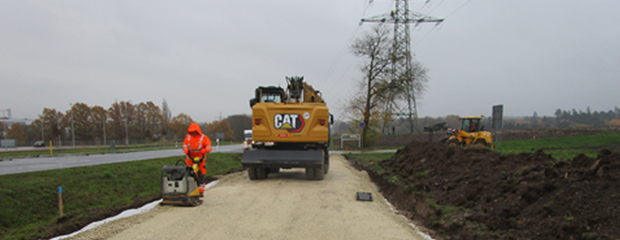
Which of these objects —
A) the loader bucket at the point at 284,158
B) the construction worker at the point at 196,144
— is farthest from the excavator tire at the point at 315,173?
the construction worker at the point at 196,144

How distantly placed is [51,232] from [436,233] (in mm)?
6235

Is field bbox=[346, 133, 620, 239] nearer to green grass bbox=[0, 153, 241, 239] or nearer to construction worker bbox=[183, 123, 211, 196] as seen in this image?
construction worker bbox=[183, 123, 211, 196]

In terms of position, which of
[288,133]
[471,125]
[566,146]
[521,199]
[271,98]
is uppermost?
[271,98]

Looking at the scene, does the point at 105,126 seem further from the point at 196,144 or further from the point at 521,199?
the point at 521,199

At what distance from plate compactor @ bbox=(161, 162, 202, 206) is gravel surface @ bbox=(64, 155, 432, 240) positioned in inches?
6.6

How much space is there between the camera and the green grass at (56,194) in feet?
22.7

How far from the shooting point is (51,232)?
537cm

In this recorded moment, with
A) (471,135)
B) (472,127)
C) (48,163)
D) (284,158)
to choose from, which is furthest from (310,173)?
(48,163)

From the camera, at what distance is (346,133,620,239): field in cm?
429

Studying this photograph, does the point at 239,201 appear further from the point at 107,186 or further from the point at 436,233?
the point at 107,186

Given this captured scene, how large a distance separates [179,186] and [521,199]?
6.32 meters

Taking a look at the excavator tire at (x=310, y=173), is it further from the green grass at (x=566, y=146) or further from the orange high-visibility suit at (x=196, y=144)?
the green grass at (x=566, y=146)

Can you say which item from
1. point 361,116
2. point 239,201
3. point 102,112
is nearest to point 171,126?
point 102,112

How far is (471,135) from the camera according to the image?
20.7 m
